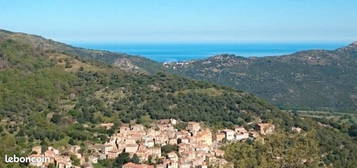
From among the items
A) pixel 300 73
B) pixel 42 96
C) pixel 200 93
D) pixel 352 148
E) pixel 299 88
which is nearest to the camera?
pixel 352 148

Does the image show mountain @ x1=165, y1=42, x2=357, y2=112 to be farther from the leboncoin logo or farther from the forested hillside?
the leboncoin logo

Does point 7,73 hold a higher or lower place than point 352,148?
higher

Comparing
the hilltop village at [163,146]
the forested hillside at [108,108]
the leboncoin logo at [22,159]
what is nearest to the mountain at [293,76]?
the forested hillside at [108,108]

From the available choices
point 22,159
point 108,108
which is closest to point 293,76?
point 108,108

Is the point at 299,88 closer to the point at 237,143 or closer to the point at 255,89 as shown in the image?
the point at 255,89

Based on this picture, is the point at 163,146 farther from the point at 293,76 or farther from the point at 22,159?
the point at 293,76

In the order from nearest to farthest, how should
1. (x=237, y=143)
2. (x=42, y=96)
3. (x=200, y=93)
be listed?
(x=237, y=143)
(x=42, y=96)
(x=200, y=93)

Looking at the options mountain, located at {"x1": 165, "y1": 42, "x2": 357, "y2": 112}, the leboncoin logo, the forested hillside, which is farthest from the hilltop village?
mountain, located at {"x1": 165, "y1": 42, "x2": 357, "y2": 112}

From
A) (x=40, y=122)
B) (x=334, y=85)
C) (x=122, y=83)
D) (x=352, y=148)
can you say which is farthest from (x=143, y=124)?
(x=334, y=85)

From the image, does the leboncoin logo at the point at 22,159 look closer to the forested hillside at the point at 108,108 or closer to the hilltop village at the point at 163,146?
the hilltop village at the point at 163,146
